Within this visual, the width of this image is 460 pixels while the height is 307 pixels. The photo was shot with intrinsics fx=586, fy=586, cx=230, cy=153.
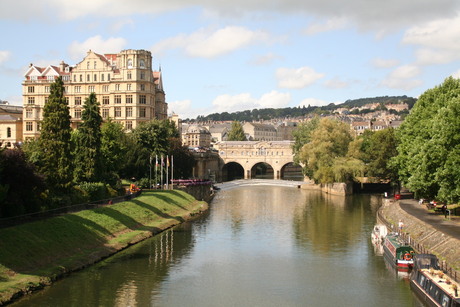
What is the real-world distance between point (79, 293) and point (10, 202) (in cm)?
1080

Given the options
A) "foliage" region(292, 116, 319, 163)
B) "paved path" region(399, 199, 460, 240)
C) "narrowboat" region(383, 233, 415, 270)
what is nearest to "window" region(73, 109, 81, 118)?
"foliage" region(292, 116, 319, 163)

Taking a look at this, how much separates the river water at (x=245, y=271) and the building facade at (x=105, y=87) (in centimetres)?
4546

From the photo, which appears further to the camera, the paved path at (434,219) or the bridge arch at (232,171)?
the bridge arch at (232,171)

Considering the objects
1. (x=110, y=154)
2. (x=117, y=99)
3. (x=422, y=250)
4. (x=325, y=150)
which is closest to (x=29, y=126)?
(x=117, y=99)

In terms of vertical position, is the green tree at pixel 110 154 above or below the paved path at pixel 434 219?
above

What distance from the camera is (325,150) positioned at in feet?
374

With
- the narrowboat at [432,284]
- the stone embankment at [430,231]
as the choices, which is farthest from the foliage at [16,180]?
the stone embankment at [430,231]

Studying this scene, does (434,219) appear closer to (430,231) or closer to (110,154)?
(430,231)

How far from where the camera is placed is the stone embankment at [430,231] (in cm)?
4199

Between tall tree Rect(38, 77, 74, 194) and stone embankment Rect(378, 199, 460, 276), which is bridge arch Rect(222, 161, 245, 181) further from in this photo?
tall tree Rect(38, 77, 74, 194)

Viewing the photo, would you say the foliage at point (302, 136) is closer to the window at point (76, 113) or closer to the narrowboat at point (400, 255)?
the window at point (76, 113)

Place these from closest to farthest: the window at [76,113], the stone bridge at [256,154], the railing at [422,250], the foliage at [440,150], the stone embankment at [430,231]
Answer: the railing at [422,250] < the stone embankment at [430,231] < the foliage at [440,150] < the window at [76,113] < the stone bridge at [256,154]

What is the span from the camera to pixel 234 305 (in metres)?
34.6

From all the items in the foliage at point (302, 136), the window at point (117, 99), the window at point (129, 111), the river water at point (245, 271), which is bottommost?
the river water at point (245, 271)
